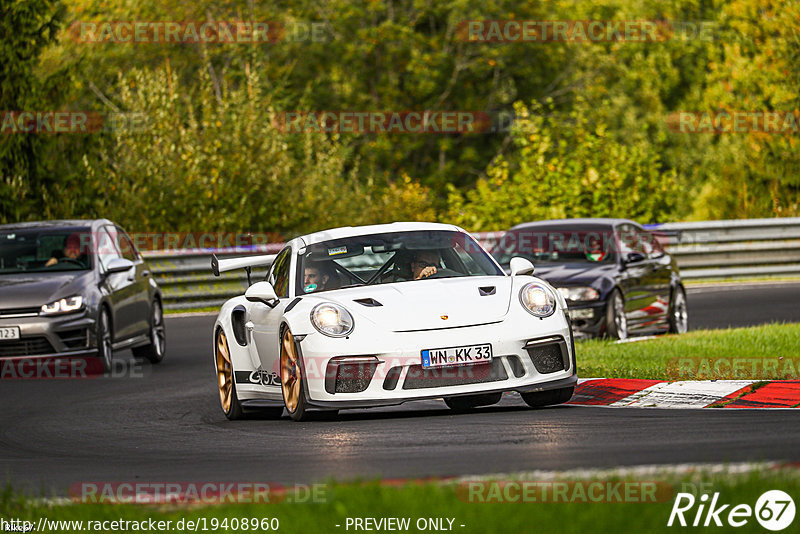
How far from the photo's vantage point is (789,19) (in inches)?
1395

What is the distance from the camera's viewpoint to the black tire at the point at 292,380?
1057 cm

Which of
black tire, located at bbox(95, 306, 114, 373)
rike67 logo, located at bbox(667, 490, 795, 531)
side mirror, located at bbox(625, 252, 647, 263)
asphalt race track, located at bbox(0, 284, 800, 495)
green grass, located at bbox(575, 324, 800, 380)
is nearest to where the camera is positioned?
rike67 logo, located at bbox(667, 490, 795, 531)

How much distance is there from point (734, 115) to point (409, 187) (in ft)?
26.0

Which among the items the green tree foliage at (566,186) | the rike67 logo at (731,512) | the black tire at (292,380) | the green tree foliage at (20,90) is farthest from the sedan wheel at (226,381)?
the green tree foliage at (566,186)

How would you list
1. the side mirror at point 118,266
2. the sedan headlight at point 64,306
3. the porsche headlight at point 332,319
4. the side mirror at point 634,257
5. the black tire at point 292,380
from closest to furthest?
the porsche headlight at point 332,319 < the black tire at point 292,380 < the sedan headlight at point 64,306 < the side mirror at point 118,266 < the side mirror at point 634,257

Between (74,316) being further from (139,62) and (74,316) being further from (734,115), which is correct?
(139,62)

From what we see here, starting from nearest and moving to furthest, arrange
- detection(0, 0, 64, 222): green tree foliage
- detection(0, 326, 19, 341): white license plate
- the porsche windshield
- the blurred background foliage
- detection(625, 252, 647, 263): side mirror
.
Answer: the porsche windshield → detection(0, 326, 19, 341): white license plate → detection(625, 252, 647, 263): side mirror → detection(0, 0, 64, 222): green tree foliage → the blurred background foliage

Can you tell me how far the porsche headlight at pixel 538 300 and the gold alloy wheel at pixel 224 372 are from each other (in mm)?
2736

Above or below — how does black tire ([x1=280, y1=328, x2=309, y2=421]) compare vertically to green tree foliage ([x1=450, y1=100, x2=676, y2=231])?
above

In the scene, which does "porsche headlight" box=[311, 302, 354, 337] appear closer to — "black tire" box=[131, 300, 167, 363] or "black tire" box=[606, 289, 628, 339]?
"black tire" box=[606, 289, 628, 339]

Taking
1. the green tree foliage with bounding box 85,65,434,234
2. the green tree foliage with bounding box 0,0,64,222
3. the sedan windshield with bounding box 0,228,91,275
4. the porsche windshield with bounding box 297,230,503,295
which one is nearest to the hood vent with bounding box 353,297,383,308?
the porsche windshield with bounding box 297,230,503,295

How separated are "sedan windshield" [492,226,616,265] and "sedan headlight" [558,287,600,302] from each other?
95cm

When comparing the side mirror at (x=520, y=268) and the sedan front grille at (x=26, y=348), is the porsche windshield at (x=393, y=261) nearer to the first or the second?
the side mirror at (x=520, y=268)

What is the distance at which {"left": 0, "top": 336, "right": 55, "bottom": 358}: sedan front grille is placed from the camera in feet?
51.8
